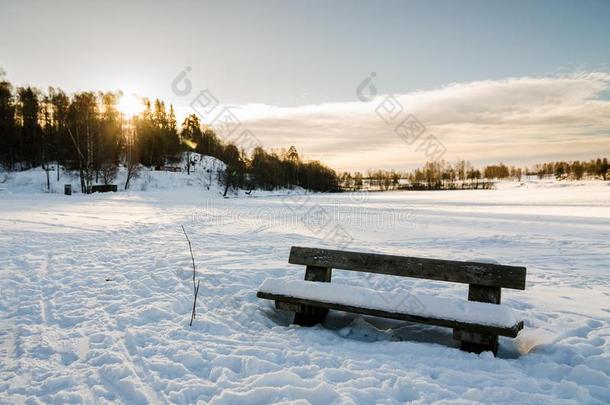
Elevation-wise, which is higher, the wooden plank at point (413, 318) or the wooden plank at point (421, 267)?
the wooden plank at point (421, 267)

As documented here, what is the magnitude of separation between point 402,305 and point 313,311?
124 cm

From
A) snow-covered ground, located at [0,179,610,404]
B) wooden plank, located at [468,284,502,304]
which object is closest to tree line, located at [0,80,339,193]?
snow-covered ground, located at [0,179,610,404]

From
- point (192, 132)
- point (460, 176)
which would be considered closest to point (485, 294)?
point (192, 132)

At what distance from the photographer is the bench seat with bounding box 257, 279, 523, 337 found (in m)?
3.89

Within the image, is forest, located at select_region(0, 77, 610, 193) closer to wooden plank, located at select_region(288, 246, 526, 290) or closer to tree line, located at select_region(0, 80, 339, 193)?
tree line, located at select_region(0, 80, 339, 193)

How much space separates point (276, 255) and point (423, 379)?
6.11m

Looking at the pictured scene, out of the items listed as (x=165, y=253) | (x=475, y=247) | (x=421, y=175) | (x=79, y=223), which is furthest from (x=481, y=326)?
(x=421, y=175)

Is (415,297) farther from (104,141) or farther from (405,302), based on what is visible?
(104,141)

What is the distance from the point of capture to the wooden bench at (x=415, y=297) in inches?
157

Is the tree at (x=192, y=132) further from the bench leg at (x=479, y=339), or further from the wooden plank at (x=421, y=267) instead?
the bench leg at (x=479, y=339)

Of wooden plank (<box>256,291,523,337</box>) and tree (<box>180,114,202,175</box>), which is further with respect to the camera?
tree (<box>180,114,202,175</box>)

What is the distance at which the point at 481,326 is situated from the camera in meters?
3.84

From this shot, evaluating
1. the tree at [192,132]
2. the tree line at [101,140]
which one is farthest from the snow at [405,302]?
the tree at [192,132]

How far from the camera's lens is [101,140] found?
44250 mm
